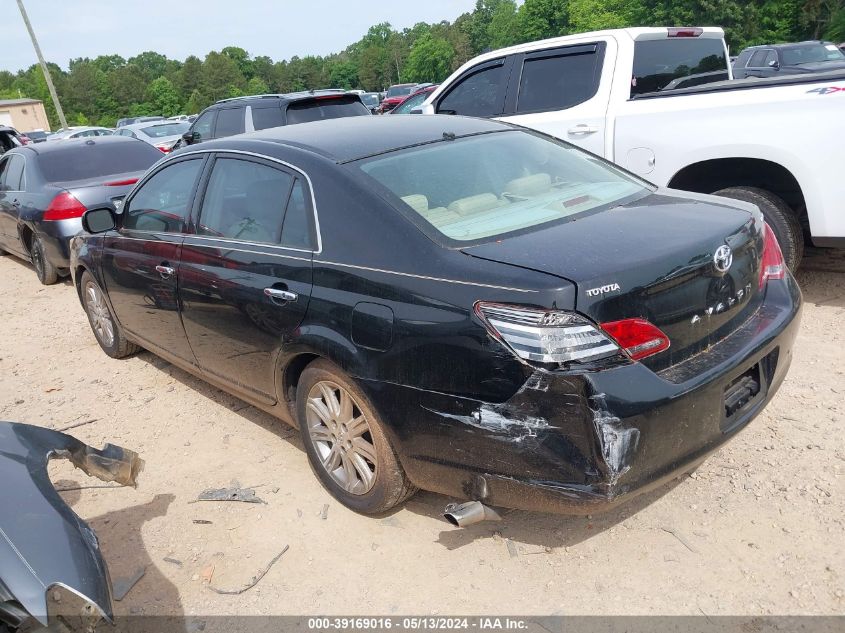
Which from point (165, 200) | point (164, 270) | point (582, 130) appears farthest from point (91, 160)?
point (582, 130)

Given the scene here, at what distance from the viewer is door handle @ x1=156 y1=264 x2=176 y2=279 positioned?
157 inches

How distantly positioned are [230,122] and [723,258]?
9.17 metres

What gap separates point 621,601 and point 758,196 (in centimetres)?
348

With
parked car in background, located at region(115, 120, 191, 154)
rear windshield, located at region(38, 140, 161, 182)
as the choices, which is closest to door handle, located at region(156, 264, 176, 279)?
rear windshield, located at region(38, 140, 161, 182)

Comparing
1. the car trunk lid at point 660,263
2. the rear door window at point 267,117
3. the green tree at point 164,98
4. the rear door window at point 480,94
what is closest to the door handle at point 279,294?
the car trunk lid at point 660,263

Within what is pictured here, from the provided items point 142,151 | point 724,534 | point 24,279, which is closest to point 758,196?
point 724,534

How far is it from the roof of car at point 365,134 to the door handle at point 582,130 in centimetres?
205

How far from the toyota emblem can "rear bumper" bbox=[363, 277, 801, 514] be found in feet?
0.93

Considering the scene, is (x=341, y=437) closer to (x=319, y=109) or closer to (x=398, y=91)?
(x=319, y=109)

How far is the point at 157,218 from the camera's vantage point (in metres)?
4.29

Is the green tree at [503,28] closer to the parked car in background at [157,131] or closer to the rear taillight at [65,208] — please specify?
the parked car in background at [157,131]

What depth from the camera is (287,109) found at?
9406 mm

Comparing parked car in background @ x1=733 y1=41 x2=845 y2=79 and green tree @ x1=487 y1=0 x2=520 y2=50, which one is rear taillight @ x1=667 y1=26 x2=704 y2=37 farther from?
green tree @ x1=487 y1=0 x2=520 y2=50

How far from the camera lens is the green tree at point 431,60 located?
90875 mm
